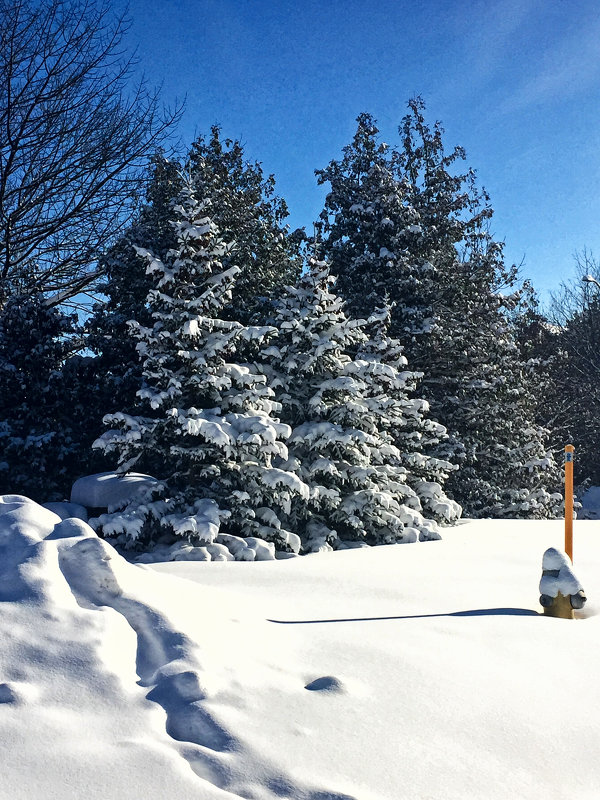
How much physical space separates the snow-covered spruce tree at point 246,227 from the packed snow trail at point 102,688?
894 cm

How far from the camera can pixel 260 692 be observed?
9.57ft

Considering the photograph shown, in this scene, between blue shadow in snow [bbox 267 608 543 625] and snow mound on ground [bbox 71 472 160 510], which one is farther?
snow mound on ground [bbox 71 472 160 510]

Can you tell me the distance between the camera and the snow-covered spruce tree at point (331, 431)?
31.9ft

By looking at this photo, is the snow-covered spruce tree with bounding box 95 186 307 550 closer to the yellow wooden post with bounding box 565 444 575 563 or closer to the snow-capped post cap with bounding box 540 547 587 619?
the yellow wooden post with bounding box 565 444 575 563

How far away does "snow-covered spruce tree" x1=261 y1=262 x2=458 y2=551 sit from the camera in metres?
9.71

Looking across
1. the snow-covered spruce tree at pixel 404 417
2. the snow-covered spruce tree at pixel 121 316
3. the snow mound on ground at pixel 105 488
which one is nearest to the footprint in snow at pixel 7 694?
the snow mound on ground at pixel 105 488

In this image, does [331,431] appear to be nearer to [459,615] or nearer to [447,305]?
[459,615]

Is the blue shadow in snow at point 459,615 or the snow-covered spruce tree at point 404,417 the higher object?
the snow-covered spruce tree at point 404,417

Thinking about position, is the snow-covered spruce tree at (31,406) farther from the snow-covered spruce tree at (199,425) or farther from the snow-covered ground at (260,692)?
the snow-covered ground at (260,692)

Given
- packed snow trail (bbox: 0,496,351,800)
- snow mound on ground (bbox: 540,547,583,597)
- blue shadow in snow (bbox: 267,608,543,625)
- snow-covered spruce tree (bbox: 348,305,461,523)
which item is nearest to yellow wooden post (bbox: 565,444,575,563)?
snow mound on ground (bbox: 540,547,583,597)

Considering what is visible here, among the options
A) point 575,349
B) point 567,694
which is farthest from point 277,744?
point 575,349

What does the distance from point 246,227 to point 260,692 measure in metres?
13.0

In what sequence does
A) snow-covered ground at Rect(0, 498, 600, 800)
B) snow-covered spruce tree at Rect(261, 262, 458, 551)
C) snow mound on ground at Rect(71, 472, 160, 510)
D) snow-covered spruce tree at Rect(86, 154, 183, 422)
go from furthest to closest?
snow-covered spruce tree at Rect(86, 154, 183, 422) → snow mound on ground at Rect(71, 472, 160, 510) → snow-covered spruce tree at Rect(261, 262, 458, 551) → snow-covered ground at Rect(0, 498, 600, 800)

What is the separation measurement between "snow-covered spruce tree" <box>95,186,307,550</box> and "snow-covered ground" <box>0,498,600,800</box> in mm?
4049
